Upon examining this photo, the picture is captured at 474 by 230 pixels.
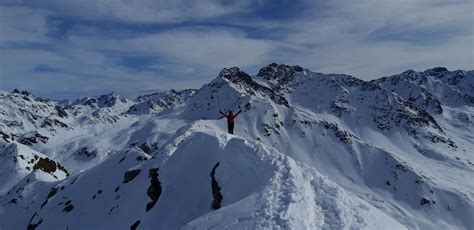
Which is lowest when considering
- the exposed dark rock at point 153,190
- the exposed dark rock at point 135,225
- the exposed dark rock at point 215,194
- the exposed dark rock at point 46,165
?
the exposed dark rock at point 46,165

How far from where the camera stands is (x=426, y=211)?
190 metres

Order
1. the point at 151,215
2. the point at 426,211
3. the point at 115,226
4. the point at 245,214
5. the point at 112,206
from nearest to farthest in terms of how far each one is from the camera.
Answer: the point at 245,214 < the point at 151,215 < the point at 115,226 < the point at 112,206 < the point at 426,211

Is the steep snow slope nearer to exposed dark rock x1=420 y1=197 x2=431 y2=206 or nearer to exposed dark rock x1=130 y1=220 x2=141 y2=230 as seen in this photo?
exposed dark rock x1=130 y1=220 x2=141 y2=230

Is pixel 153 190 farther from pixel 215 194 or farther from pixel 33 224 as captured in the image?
pixel 33 224

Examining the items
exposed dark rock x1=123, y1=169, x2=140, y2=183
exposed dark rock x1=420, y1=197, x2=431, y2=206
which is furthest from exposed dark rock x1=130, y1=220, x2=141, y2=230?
exposed dark rock x1=420, y1=197, x2=431, y2=206

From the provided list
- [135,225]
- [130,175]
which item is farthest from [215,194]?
[130,175]

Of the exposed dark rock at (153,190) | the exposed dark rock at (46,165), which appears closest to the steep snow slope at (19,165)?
the exposed dark rock at (46,165)

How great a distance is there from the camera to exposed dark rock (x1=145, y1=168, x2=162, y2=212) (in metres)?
48.1

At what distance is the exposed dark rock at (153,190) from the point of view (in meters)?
48.1

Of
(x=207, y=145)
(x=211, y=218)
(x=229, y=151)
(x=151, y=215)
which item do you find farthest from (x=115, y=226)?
(x=211, y=218)

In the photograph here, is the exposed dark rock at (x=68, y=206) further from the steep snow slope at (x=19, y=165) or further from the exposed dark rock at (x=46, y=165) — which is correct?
the exposed dark rock at (x=46, y=165)

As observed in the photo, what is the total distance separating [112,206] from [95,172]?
1319 centimetres

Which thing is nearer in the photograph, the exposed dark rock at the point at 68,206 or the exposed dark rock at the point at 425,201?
the exposed dark rock at the point at 68,206

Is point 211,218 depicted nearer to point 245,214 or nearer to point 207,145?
point 245,214
